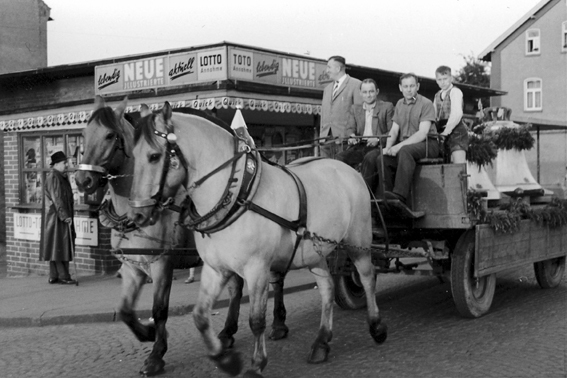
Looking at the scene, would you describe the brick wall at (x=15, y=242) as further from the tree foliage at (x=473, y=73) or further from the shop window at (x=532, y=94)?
the tree foliage at (x=473, y=73)

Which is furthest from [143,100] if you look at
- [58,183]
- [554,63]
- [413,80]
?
[554,63]

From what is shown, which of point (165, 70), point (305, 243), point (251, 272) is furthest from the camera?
point (165, 70)

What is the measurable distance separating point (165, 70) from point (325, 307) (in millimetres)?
6074

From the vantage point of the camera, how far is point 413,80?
7516 millimetres

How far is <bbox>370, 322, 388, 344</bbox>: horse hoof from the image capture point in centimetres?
645

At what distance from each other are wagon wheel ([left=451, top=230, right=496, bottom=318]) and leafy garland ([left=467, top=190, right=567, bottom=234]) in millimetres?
285

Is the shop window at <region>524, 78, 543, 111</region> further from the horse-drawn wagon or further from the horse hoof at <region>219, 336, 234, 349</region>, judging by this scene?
the horse hoof at <region>219, 336, 234, 349</region>

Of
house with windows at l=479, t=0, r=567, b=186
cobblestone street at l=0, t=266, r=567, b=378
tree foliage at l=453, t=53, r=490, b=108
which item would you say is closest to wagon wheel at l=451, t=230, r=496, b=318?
cobblestone street at l=0, t=266, r=567, b=378

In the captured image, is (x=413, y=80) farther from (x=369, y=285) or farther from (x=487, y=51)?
(x=487, y=51)

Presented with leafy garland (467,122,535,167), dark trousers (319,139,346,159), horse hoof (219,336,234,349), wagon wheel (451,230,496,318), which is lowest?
horse hoof (219,336,234,349)

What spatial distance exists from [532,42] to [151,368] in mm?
37341

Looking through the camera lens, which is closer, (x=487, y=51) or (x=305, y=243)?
(x=305, y=243)

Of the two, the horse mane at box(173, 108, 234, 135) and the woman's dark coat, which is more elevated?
the horse mane at box(173, 108, 234, 135)

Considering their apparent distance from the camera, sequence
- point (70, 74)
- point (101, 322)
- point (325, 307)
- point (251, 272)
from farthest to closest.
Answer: point (70, 74) → point (101, 322) → point (325, 307) → point (251, 272)
